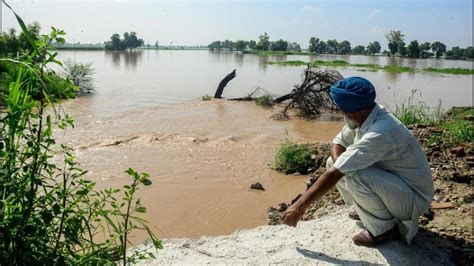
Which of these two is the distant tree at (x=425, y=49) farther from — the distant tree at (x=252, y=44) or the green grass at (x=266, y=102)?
the green grass at (x=266, y=102)

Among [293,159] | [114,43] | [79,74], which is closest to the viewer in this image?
[293,159]

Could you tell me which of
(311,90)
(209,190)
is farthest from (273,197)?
(311,90)

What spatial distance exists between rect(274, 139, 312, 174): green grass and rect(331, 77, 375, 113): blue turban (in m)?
3.32

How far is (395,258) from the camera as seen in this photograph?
2.56 meters

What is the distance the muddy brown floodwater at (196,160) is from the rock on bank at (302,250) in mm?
1114

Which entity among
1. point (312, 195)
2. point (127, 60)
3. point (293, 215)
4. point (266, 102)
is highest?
point (127, 60)

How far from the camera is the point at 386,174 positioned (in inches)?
100

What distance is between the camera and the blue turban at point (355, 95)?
2.55 metres

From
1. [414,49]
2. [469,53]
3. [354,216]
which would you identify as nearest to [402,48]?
[414,49]

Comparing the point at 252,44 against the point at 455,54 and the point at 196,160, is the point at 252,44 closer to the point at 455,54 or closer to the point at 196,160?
the point at 455,54

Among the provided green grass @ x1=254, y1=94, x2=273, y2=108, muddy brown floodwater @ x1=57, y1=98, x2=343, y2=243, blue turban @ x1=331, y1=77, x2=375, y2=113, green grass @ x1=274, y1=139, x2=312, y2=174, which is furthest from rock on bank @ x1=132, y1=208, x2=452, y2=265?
green grass @ x1=254, y1=94, x2=273, y2=108

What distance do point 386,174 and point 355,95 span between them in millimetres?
535

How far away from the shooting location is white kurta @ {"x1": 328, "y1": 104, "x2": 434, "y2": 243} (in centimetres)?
244

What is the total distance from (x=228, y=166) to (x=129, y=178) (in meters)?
1.57
